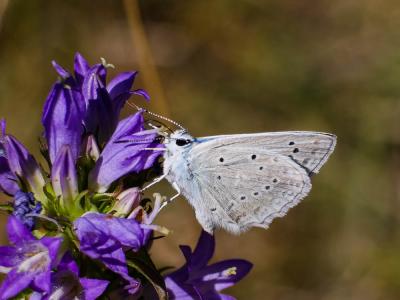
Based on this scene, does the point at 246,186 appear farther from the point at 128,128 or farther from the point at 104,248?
the point at 104,248

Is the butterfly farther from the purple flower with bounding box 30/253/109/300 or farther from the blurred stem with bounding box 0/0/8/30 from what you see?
the blurred stem with bounding box 0/0/8/30

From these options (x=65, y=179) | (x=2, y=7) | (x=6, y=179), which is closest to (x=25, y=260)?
(x=65, y=179)

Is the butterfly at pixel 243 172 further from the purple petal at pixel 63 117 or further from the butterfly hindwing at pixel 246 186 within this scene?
the purple petal at pixel 63 117

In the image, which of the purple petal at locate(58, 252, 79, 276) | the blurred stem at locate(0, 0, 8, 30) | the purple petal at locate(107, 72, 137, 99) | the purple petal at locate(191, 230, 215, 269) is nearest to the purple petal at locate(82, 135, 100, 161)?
the purple petal at locate(107, 72, 137, 99)

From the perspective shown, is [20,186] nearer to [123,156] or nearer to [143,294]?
[123,156]

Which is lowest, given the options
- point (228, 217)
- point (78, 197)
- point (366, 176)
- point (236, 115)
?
point (366, 176)

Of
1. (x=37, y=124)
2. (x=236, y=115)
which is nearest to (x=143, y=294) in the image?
(x=37, y=124)

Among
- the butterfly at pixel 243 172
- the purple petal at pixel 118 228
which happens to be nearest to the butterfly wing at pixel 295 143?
the butterfly at pixel 243 172
